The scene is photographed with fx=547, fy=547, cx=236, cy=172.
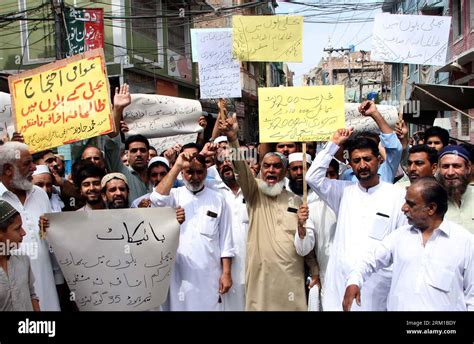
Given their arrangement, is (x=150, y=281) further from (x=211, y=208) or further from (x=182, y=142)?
(x=182, y=142)

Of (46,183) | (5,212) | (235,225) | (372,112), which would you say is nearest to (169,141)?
(235,225)

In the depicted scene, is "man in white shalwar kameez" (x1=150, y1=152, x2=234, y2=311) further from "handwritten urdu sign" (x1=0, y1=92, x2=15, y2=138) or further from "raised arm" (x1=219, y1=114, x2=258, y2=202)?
"handwritten urdu sign" (x1=0, y1=92, x2=15, y2=138)

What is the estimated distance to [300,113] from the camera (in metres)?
3.98

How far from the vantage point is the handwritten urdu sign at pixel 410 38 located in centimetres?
453

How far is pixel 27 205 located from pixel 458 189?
114 inches

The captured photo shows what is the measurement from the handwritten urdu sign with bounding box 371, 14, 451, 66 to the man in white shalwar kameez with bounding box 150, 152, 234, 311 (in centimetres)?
180

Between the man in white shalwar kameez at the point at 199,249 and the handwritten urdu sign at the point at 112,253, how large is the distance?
0.34m

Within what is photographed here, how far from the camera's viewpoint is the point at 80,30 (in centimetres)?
891

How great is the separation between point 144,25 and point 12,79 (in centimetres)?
518

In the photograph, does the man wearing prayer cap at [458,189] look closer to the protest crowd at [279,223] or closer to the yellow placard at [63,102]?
the protest crowd at [279,223]

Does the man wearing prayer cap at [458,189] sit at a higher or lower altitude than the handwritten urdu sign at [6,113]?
lower

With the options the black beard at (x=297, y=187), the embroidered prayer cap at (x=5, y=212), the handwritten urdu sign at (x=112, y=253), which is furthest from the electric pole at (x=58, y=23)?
the embroidered prayer cap at (x=5, y=212)
